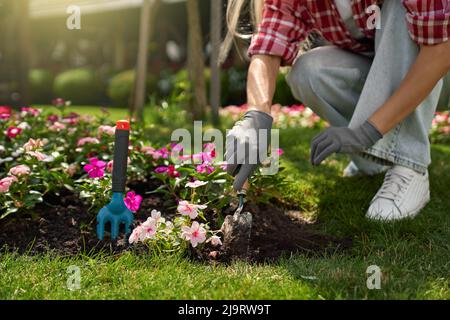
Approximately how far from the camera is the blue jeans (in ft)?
7.29

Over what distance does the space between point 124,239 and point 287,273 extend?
0.61m

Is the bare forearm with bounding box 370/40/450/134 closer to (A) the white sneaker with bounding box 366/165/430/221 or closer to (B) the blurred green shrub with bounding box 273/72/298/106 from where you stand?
(A) the white sneaker with bounding box 366/165/430/221

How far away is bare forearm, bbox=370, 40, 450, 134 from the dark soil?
45cm

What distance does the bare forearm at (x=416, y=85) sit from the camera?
6.72ft

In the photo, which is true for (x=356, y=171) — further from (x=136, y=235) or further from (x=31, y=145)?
(x=31, y=145)

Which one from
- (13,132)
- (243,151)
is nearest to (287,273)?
(243,151)

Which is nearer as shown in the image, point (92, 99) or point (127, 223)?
point (127, 223)

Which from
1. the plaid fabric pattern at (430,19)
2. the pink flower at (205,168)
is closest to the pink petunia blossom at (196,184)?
the pink flower at (205,168)

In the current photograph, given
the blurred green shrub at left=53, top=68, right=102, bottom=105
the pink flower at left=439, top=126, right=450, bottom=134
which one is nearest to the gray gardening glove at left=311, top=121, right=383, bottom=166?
the pink flower at left=439, top=126, right=450, bottom=134

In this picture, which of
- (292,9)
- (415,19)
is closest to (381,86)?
(415,19)
